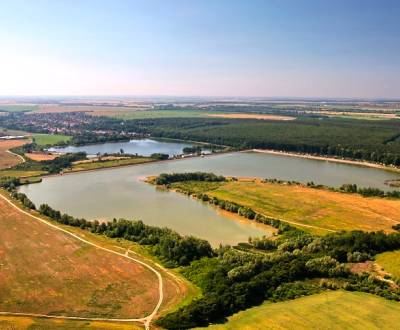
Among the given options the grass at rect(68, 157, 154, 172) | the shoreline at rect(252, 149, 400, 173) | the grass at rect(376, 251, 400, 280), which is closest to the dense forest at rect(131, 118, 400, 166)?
the shoreline at rect(252, 149, 400, 173)

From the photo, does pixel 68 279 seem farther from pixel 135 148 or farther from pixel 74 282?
pixel 135 148

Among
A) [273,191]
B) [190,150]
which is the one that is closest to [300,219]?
[273,191]

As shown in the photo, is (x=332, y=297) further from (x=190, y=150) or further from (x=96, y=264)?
(x=190, y=150)

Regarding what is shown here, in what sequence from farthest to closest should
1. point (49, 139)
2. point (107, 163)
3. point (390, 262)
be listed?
point (49, 139)
point (107, 163)
point (390, 262)

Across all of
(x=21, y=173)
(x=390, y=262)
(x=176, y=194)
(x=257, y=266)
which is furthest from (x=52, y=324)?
(x=21, y=173)

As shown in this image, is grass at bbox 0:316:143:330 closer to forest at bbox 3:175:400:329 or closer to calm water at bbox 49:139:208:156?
forest at bbox 3:175:400:329

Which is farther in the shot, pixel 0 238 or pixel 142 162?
pixel 142 162

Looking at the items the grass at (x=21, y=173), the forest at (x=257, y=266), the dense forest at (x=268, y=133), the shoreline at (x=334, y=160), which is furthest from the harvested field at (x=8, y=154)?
the shoreline at (x=334, y=160)
